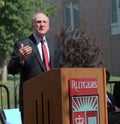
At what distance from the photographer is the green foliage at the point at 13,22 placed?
27641 millimetres

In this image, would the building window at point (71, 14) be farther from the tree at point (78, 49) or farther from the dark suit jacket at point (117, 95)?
the dark suit jacket at point (117, 95)

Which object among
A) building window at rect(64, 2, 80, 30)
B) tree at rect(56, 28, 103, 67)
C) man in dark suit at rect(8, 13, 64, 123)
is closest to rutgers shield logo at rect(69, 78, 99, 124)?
man in dark suit at rect(8, 13, 64, 123)

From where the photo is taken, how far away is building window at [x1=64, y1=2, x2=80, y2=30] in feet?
116

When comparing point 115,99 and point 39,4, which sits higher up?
point 39,4

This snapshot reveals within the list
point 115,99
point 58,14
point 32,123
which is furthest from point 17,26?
point 32,123

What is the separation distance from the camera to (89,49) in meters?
21.2

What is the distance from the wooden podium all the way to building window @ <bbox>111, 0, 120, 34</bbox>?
1085 inches

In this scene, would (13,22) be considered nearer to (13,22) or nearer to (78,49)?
(13,22)

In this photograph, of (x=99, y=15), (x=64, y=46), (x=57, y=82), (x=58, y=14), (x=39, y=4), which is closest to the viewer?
(x=57, y=82)

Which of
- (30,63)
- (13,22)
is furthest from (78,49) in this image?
(30,63)

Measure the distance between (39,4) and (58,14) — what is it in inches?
281

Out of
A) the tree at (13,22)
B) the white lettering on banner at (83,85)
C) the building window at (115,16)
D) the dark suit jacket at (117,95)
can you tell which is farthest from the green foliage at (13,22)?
the white lettering on banner at (83,85)

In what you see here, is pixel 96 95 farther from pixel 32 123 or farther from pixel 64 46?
pixel 64 46

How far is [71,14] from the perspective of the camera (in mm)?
35938
